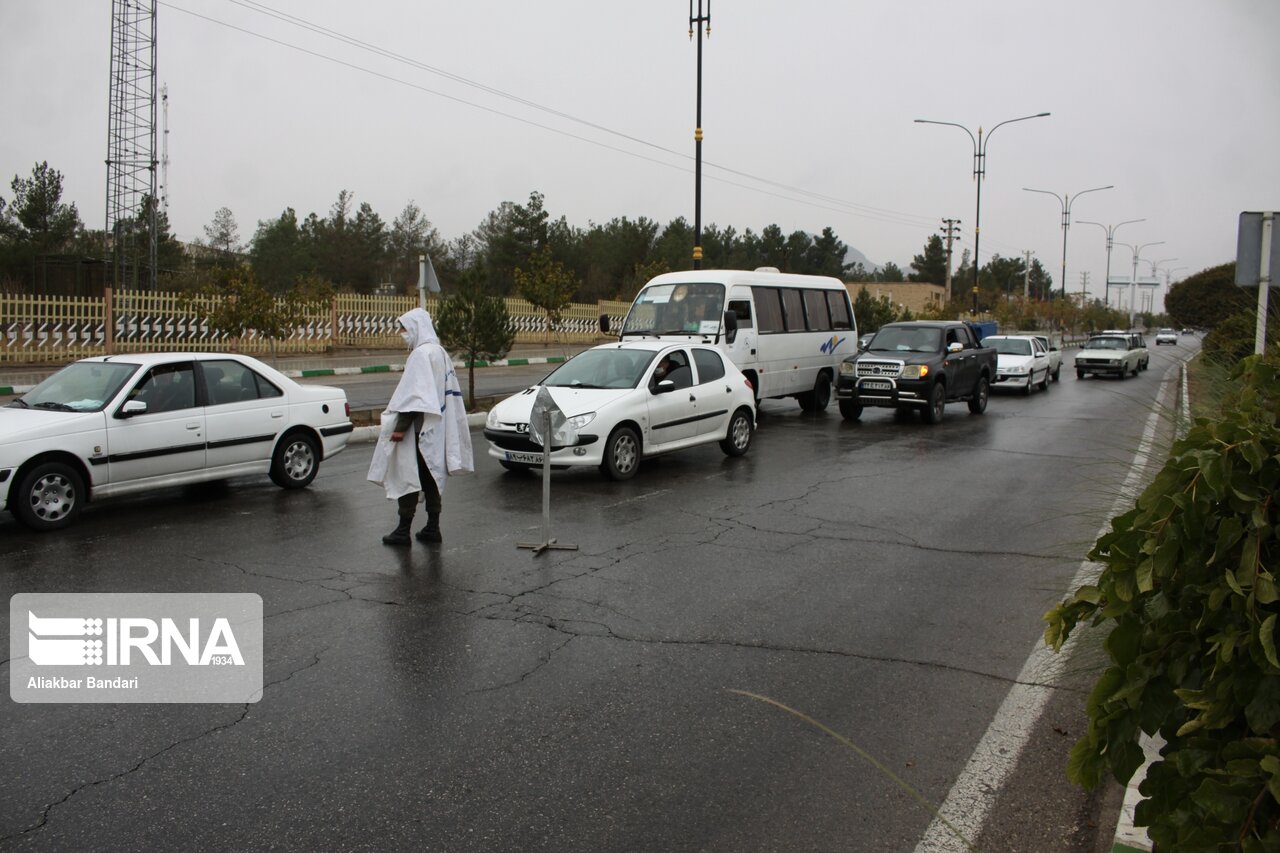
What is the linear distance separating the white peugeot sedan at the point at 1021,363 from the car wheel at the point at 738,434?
13.1m

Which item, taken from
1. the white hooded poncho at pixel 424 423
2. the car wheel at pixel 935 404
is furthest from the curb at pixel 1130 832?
the car wheel at pixel 935 404

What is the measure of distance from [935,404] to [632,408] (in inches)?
337

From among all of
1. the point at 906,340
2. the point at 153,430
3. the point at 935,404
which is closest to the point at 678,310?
the point at 906,340

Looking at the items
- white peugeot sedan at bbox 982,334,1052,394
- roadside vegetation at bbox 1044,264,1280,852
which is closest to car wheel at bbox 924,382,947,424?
white peugeot sedan at bbox 982,334,1052,394

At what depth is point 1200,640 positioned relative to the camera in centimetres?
245

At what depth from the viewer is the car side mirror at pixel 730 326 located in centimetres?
1673

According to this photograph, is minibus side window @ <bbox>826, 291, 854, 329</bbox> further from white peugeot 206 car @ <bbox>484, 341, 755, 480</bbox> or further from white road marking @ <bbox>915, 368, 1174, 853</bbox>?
white road marking @ <bbox>915, 368, 1174, 853</bbox>

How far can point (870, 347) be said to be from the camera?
1956cm

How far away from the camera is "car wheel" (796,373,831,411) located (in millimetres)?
20359

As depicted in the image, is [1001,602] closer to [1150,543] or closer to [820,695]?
[820,695]

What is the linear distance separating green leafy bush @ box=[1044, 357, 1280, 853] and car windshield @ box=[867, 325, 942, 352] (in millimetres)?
16937

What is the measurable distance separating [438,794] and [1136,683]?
2.65m

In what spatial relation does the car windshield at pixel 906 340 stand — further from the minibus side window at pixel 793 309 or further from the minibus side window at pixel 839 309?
the minibus side window at pixel 793 309

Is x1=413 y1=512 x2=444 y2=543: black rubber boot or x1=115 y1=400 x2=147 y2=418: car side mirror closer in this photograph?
x1=413 y1=512 x2=444 y2=543: black rubber boot
